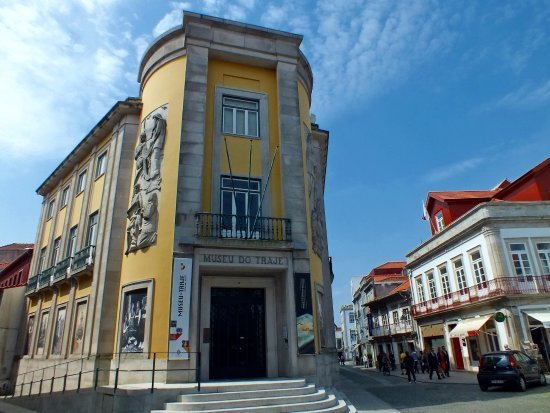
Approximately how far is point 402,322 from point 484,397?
26796mm

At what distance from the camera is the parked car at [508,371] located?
14.4 m

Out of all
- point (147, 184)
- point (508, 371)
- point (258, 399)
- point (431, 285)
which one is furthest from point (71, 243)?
point (431, 285)

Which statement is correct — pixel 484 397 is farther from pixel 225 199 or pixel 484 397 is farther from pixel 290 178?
pixel 225 199

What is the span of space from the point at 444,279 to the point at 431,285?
97.8 inches

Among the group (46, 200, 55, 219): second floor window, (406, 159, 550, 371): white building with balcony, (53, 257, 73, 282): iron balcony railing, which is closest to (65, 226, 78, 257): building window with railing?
(53, 257, 73, 282): iron balcony railing

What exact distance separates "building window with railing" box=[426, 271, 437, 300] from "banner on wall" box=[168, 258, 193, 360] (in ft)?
76.7

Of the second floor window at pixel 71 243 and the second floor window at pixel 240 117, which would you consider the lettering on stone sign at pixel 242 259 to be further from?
the second floor window at pixel 71 243

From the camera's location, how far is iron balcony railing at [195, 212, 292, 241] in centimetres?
1341

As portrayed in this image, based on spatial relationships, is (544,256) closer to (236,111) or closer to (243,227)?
(243,227)

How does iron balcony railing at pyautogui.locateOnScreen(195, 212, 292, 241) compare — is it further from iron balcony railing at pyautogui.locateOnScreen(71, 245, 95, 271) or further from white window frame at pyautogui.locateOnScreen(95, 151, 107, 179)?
white window frame at pyautogui.locateOnScreen(95, 151, 107, 179)

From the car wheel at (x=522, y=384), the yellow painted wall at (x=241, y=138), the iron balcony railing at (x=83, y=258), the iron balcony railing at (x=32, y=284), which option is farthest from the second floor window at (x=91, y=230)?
the car wheel at (x=522, y=384)

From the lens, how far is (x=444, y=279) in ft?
95.3

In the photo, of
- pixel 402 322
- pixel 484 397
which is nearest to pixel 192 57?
pixel 484 397

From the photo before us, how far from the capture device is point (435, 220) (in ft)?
102
